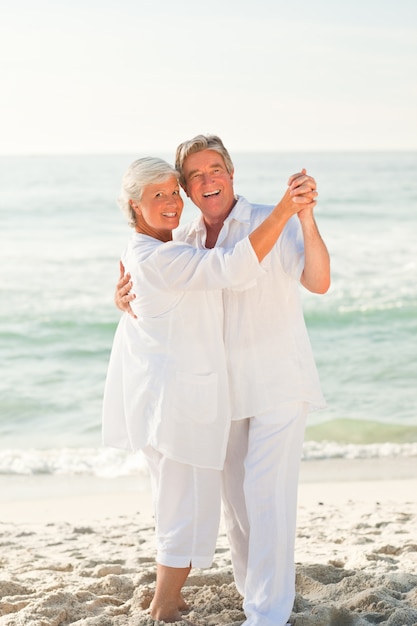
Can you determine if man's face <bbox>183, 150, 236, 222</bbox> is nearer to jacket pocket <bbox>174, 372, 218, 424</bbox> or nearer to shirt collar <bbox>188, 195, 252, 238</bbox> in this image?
shirt collar <bbox>188, 195, 252, 238</bbox>

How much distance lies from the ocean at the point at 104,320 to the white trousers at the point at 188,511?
3.68 m

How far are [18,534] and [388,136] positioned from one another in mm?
27711

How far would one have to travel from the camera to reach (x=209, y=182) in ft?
11.1

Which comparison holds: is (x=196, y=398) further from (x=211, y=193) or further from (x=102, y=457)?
(x=102, y=457)

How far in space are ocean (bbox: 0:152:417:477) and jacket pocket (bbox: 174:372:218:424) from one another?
151 inches

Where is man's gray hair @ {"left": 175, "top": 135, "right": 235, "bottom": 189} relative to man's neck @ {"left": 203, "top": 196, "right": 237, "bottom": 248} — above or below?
above

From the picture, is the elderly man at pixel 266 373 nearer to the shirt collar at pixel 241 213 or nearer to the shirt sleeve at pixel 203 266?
the shirt collar at pixel 241 213

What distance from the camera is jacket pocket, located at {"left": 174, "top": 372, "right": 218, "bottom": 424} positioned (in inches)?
130

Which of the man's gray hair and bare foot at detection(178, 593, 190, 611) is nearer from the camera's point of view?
the man's gray hair

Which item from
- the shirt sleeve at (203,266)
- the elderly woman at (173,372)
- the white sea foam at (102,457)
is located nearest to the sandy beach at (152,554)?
the white sea foam at (102,457)

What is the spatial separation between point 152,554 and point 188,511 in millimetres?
1398

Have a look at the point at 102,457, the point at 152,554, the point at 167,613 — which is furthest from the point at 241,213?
the point at 102,457

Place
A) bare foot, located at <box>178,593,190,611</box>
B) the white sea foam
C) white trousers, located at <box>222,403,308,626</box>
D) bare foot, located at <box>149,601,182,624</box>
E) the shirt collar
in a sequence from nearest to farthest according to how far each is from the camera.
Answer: white trousers, located at <box>222,403,308,626</box>
the shirt collar
bare foot, located at <box>149,601,182,624</box>
bare foot, located at <box>178,593,190,611</box>
the white sea foam

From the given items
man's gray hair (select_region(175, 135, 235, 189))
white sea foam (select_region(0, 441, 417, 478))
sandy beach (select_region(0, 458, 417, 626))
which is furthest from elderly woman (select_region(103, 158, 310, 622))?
white sea foam (select_region(0, 441, 417, 478))
